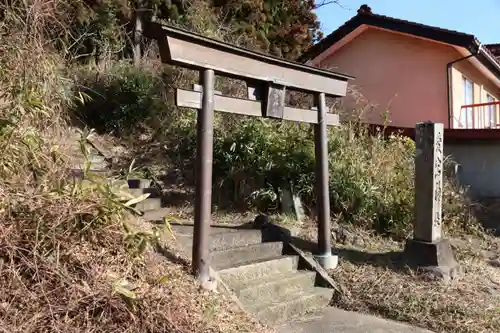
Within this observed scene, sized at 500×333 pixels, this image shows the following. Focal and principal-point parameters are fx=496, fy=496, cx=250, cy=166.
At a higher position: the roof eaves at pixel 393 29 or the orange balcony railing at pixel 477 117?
the roof eaves at pixel 393 29

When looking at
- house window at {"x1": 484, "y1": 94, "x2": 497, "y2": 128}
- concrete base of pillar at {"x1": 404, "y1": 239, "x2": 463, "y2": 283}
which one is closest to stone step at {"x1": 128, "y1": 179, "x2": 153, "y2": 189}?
concrete base of pillar at {"x1": 404, "y1": 239, "x2": 463, "y2": 283}

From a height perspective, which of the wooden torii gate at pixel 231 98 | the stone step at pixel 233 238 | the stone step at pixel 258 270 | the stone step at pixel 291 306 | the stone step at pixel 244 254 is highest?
the wooden torii gate at pixel 231 98

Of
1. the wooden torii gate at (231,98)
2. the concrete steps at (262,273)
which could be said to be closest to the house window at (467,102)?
the wooden torii gate at (231,98)

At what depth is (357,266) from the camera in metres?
6.95

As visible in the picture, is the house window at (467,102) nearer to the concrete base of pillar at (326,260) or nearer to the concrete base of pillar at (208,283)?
the concrete base of pillar at (326,260)

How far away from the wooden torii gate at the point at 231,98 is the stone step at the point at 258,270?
0.50 meters

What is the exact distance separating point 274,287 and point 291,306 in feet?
0.93

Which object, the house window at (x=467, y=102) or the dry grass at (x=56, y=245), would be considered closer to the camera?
the dry grass at (x=56, y=245)

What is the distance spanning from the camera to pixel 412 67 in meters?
15.0

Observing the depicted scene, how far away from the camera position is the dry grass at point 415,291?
5.64m

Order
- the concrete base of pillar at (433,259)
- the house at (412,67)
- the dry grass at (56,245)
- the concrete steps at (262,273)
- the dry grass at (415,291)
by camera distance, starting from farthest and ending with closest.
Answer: the house at (412,67), the concrete base of pillar at (433,259), the dry grass at (415,291), the concrete steps at (262,273), the dry grass at (56,245)

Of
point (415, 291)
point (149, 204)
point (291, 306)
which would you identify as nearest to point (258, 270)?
point (291, 306)

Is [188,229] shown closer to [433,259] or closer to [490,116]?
[433,259]

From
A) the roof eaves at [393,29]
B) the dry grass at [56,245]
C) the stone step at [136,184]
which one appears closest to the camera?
the dry grass at [56,245]
